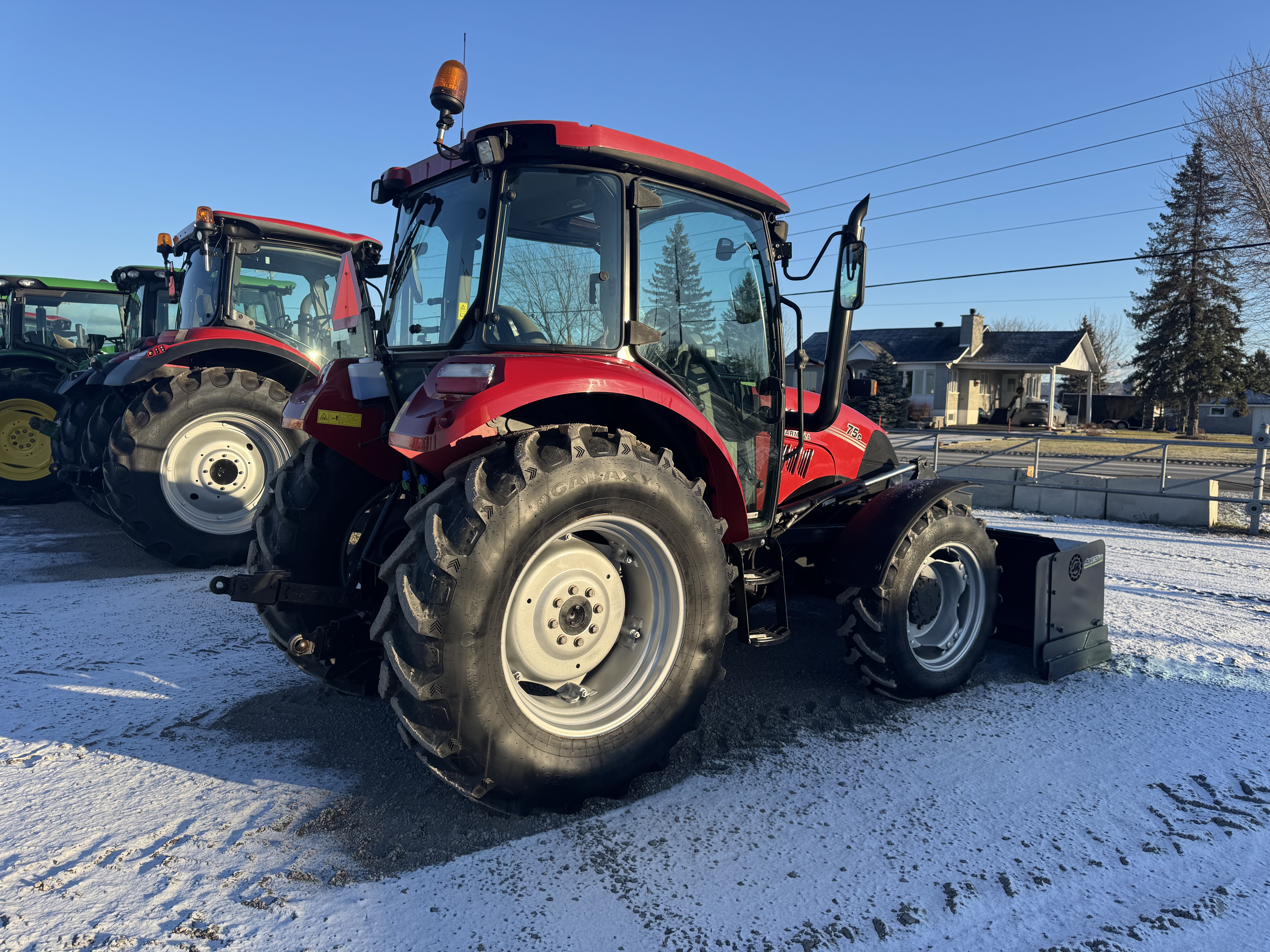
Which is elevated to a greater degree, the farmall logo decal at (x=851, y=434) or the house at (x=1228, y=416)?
the house at (x=1228, y=416)

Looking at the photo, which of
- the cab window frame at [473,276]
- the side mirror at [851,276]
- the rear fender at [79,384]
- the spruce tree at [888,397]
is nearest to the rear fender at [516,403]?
the cab window frame at [473,276]

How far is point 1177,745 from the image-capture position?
3.41 m

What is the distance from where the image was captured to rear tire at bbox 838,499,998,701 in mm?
3680

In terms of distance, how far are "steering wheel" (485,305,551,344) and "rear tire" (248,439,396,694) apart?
984 millimetres

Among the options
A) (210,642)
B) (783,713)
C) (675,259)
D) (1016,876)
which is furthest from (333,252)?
(1016,876)

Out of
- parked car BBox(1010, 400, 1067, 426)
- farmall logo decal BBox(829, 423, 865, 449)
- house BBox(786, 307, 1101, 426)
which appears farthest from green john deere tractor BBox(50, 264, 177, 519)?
parked car BBox(1010, 400, 1067, 426)

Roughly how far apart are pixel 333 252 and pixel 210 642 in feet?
15.2

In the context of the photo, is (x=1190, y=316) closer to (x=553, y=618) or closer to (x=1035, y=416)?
(x=1035, y=416)

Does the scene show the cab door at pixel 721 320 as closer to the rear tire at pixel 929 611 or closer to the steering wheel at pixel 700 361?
the steering wheel at pixel 700 361

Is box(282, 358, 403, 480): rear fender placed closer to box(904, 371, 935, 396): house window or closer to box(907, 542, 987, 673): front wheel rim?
box(907, 542, 987, 673): front wheel rim

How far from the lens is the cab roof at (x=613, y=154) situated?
9.42 feet

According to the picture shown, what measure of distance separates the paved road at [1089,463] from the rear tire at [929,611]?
8.78 m

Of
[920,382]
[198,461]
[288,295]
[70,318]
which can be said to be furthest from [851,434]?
[920,382]

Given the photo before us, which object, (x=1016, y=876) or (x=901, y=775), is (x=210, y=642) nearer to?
(x=901, y=775)
